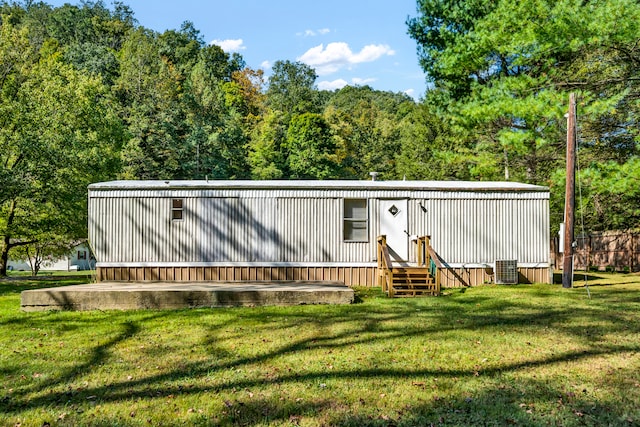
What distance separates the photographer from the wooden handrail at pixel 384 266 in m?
11.4

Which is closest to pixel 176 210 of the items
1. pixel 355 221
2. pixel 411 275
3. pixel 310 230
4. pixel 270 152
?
pixel 310 230

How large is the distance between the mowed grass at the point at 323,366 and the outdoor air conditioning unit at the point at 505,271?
11.5ft

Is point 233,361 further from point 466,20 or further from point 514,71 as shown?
point 514,71

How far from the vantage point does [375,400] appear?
15.1 ft

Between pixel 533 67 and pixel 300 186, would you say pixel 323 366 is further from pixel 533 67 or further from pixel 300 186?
pixel 533 67

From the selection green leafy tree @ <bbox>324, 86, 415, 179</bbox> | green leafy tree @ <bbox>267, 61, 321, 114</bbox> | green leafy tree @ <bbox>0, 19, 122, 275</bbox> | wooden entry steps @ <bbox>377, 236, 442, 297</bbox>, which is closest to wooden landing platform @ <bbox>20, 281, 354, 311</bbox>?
wooden entry steps @ <bbox>377, 236, 442, 297</bbox>

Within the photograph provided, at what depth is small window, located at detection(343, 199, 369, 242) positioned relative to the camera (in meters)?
13.3

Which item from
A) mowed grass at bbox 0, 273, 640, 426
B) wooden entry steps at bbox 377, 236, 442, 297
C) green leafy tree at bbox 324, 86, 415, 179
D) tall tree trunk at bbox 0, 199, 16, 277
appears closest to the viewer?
mowed grass at bbox 0, 273, 640, 426

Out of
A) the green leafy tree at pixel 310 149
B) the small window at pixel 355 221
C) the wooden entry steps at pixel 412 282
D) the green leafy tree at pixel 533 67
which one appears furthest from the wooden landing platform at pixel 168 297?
the green leafy tree at pixel 310 149

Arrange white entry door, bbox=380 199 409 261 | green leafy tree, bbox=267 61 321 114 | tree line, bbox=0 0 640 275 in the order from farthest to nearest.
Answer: green leafy tree, bbox=267 61 321 114, tree line, bbox=0 0 640 275, white entry door, bbox=380 199 409 261

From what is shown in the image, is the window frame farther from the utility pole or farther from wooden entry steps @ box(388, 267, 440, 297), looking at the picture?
the utility pole

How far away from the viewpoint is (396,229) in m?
13.3

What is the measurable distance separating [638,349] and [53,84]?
20.0 m

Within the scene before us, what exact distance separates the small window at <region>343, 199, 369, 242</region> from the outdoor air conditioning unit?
3468mm
